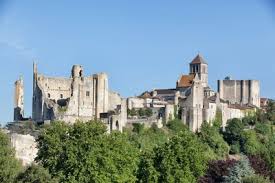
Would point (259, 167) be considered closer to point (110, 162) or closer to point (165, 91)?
point (110, 162)

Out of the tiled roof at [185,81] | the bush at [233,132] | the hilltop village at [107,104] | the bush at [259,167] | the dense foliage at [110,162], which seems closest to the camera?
the dense foliage at [110,162]

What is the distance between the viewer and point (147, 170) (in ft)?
213

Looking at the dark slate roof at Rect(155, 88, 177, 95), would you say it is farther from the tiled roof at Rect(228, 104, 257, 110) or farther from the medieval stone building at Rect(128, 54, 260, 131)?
the tiled roof at Rect(228, 104, 257, 110)

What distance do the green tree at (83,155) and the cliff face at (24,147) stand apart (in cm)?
882

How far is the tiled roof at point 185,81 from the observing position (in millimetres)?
113438

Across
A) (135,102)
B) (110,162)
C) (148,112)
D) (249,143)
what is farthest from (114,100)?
(110,162)

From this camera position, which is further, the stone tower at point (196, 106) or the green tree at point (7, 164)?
the stone tower at point (196, 106)

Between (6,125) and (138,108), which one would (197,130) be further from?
(6,125)

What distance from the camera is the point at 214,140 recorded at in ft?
326

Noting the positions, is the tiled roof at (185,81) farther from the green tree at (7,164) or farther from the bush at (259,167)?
the green tree at (7,164)

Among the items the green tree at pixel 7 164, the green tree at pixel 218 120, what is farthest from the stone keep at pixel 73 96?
the green tree at pixel 7 164

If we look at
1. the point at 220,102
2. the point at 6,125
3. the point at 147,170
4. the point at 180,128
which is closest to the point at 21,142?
the point at 147,170

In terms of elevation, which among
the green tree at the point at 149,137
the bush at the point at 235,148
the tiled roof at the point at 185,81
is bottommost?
the bush at the point at 235,148

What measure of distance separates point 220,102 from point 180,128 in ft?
36.1
